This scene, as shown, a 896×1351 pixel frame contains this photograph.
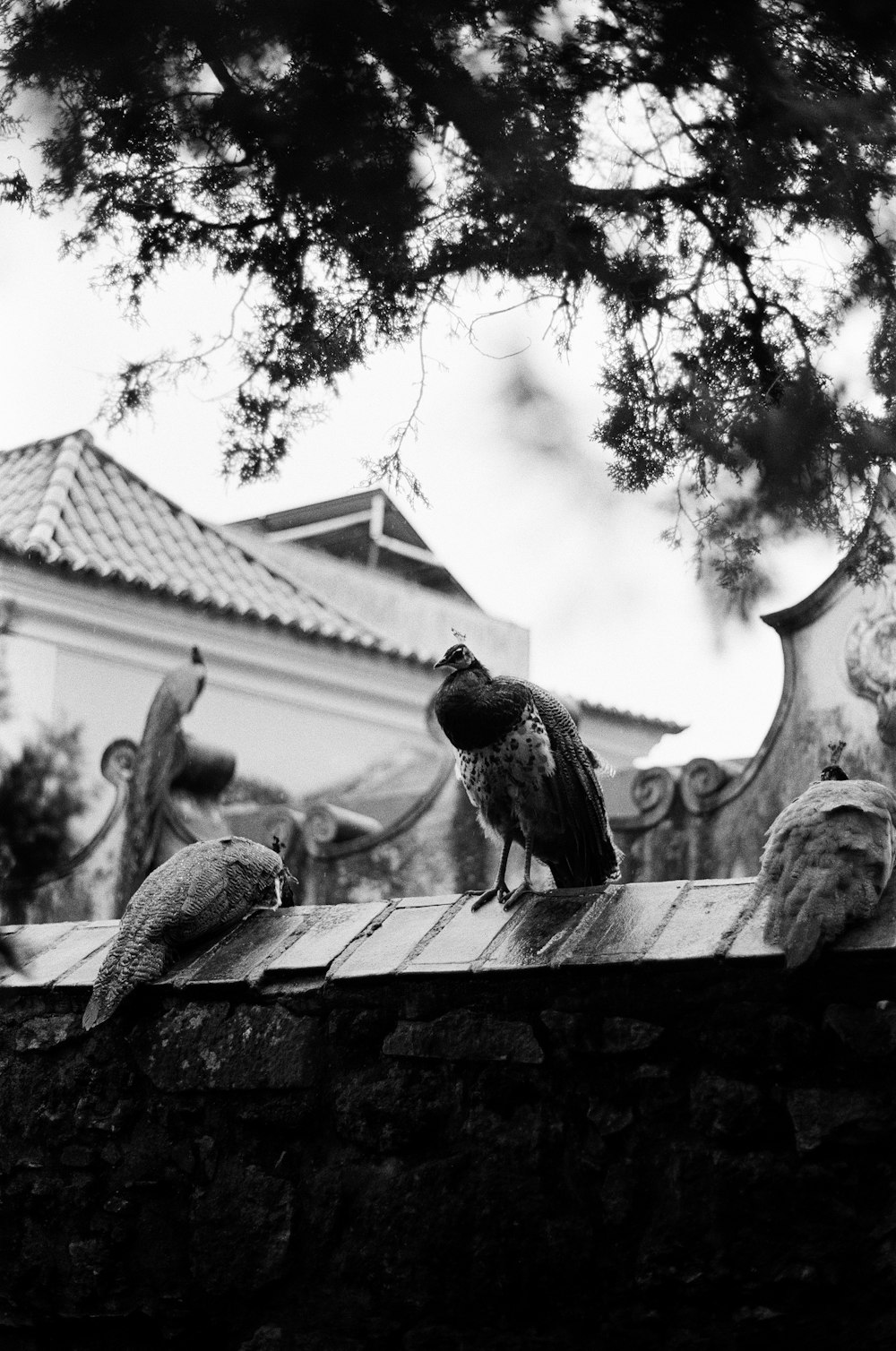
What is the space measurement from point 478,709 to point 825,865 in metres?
1.52

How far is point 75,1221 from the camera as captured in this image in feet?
11.0

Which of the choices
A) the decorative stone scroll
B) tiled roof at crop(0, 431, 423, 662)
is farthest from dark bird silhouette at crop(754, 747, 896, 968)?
tiled roof at crop(0, 431, 423, 662)

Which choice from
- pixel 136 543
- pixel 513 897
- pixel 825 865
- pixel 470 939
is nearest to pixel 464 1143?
pixel 470 939

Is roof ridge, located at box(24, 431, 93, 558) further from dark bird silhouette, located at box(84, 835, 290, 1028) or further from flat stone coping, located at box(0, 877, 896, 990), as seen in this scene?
flat stone coping, located at box(0, 877, 896, 990)

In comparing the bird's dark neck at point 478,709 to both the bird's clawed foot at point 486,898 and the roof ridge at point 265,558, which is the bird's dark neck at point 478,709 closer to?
the bird's clawed foot at point 486,898

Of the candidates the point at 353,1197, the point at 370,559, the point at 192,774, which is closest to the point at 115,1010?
the point at 353,1197

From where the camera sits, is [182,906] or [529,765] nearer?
[182,906]

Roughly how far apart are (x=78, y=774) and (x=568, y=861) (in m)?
7.18

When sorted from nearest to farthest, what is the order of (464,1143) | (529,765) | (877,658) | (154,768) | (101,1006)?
(464,1143), (101,1006), (529,765), (877,658), (154,768)

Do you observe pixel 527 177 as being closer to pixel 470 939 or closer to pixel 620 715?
pixel 470 939

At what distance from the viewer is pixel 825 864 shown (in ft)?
9.48

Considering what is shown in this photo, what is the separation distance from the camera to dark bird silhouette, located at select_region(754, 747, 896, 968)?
2783mm

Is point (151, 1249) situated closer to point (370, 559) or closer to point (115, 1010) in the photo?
point (115, 1010)

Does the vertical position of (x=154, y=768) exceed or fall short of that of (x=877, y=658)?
it falls short
